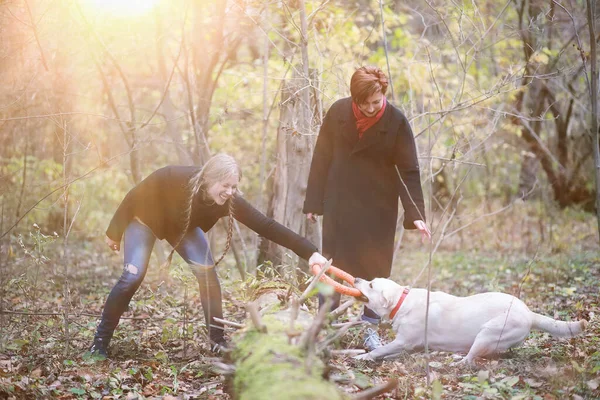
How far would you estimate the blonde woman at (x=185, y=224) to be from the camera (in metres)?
4.56

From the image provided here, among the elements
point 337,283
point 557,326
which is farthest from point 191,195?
point 557,326

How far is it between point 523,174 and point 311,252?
12.2 m

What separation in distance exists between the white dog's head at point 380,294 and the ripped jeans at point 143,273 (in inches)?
45.2

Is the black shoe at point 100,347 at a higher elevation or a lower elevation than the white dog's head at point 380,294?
lower

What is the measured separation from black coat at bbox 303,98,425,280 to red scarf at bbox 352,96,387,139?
34 mm

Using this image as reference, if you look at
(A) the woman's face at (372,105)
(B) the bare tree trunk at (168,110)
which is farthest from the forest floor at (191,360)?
(B) the bare tree trunk at (168,110)

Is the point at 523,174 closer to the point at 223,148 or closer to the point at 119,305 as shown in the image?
the point at 223,148

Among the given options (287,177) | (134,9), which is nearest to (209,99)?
(287,177)

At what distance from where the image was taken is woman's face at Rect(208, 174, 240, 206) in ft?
14.7

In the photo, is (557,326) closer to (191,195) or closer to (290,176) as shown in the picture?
(191,195)

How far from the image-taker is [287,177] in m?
7.43

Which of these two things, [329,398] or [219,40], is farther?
[219,40]

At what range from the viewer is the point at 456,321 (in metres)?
4.57

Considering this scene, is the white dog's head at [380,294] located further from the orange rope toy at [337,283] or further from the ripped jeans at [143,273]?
the ripped jeans at [143,273]
